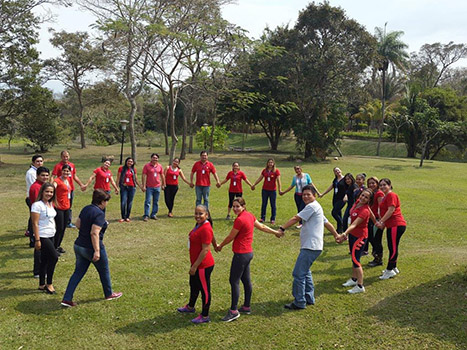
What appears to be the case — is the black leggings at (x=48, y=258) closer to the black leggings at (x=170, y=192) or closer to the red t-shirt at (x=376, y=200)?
the black leggings at (x=170, y=192)

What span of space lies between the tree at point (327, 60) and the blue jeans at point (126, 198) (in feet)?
76.2

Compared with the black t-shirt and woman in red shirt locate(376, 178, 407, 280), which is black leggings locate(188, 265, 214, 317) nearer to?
the black t-shirt

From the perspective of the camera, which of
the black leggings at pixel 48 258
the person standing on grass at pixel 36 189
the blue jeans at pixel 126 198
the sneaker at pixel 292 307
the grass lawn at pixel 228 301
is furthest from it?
the blue jeans at pixel 126 198

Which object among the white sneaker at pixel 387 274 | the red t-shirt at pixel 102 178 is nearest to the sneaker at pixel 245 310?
the white sneaker at pixel 387 274

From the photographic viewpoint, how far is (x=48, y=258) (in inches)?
246

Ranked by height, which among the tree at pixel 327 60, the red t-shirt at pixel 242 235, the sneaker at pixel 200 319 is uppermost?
the tree at pixel 327 60

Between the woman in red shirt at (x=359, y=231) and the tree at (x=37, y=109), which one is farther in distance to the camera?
the tree at (x=37, y=109)

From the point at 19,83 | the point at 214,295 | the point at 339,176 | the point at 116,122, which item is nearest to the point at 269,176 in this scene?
the point at 339,176

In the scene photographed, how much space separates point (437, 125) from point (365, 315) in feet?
94.8

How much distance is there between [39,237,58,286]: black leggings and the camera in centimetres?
618

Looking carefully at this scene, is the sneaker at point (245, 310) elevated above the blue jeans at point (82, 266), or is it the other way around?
the blue jeans at point (82, 266)

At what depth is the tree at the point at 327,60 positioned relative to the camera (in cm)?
3117

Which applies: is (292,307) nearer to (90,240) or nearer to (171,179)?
(90,240)

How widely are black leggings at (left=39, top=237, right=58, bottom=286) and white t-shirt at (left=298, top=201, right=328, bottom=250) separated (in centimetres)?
391
